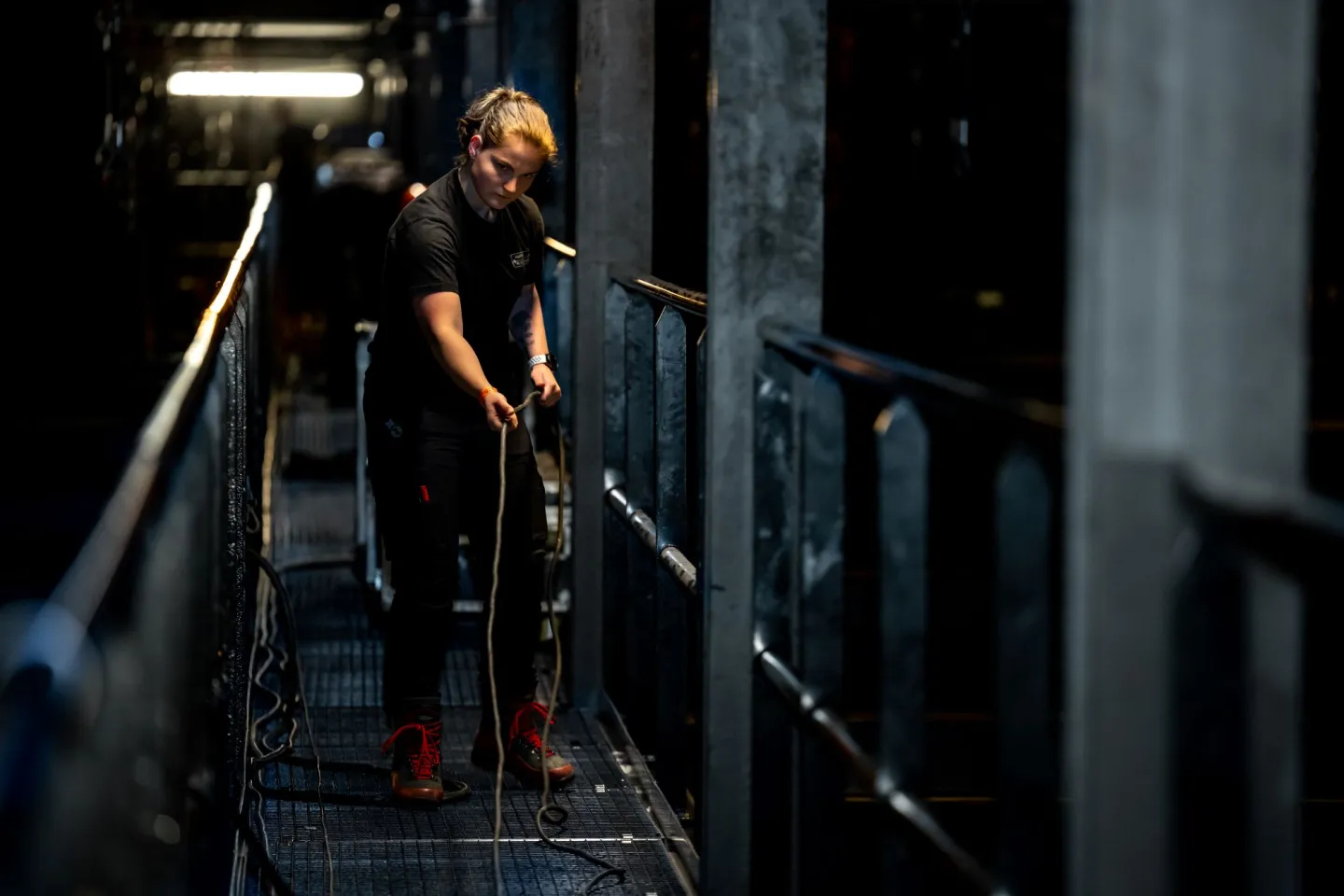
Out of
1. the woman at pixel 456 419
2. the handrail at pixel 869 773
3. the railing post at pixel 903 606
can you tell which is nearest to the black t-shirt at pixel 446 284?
the woman at pixel 456 419

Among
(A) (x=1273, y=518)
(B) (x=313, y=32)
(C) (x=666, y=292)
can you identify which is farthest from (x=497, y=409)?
(B) (x=313, y=32)

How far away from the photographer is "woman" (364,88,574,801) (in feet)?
17.5

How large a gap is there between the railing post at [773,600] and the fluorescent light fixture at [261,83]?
22971 millimetres

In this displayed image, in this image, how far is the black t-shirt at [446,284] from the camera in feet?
17.5

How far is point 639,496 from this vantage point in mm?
6168

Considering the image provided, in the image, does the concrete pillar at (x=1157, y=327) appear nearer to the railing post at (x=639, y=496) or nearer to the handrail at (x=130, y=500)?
the handrail at (x=130, y=500)

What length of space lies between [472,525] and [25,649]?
3940mm

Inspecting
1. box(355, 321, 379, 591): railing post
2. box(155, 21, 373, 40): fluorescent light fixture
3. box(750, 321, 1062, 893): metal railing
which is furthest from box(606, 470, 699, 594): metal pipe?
box(155, 21, 373, 40): fluorescent light fixture

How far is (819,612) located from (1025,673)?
3.74 feet

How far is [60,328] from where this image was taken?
2388 centimetres

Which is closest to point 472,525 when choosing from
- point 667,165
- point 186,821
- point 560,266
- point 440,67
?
point 560,266

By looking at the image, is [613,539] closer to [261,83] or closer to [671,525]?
[671,525]

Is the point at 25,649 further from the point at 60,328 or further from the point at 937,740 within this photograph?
the point at 60,328

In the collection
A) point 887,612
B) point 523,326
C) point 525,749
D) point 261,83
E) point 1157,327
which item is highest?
point 261,83
